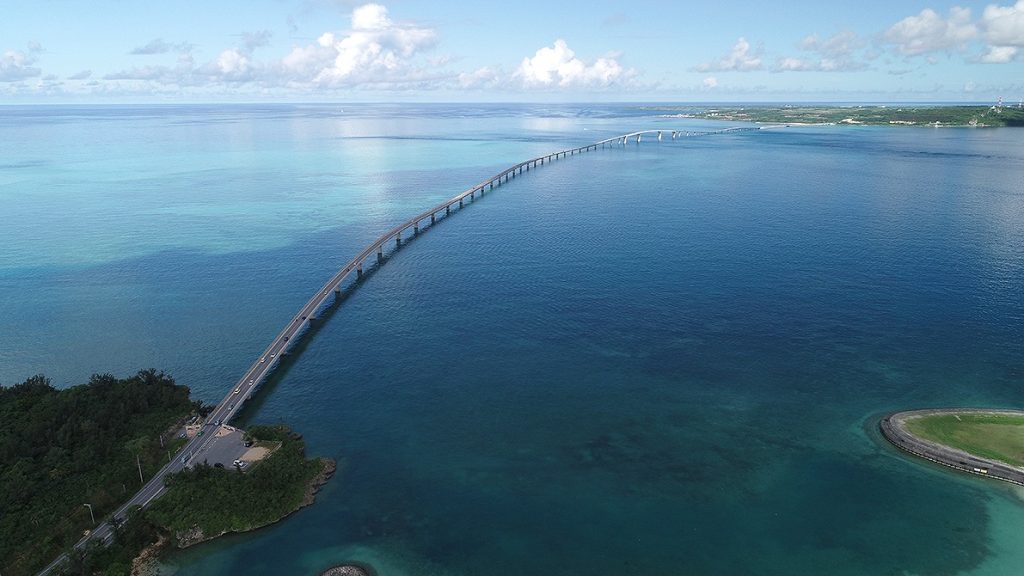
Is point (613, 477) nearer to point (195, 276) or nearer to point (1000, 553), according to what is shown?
point (1000, 553)

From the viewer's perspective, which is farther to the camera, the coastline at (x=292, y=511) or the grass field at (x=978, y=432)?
the grass field at (x=978, y=432)

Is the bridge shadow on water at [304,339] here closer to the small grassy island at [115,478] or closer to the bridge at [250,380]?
the bridge at [250,380]

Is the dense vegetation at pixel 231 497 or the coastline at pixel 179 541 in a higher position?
the dense vegetation at pixel 231 497

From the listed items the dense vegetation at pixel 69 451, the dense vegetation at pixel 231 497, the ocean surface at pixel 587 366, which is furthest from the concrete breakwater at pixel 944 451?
the dense vegetation at pixel 69 451

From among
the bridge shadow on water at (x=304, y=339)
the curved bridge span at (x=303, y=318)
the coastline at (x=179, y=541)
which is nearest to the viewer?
the coastline at (x=179, y=541)

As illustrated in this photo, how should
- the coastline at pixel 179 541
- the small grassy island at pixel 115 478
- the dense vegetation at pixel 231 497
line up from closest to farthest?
the coastline at pixel 179 541, the small grassy island at pixel 115 478, the dense vegetation at pixel 231 497

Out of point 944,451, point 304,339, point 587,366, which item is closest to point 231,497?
point 304,339

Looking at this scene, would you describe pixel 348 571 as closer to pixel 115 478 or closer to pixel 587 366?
pixel 115 478

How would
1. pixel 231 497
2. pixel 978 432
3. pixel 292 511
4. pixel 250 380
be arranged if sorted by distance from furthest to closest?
pixel 250 380
pixel 978 432
pixel 292 511
pixel 231 497
